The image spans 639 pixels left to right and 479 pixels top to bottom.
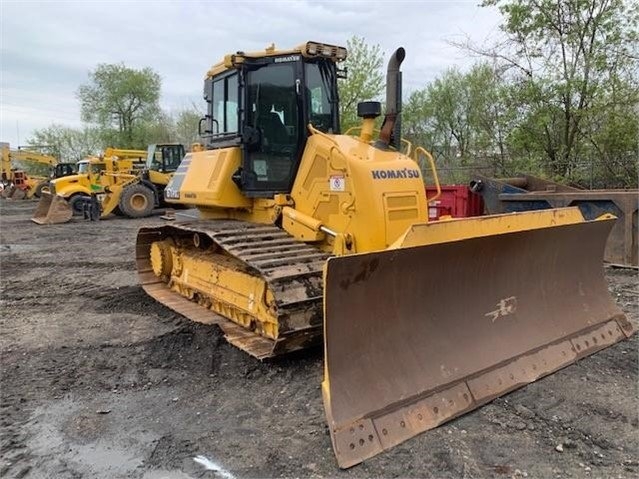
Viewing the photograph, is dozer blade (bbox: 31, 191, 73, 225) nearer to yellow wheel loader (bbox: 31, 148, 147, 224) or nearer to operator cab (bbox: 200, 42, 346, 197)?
yellow wheel loader (bbox: 31, 148, 147, 224)

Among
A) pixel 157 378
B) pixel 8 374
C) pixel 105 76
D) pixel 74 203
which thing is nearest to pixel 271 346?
pixel 157 378

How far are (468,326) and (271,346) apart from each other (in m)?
1.52

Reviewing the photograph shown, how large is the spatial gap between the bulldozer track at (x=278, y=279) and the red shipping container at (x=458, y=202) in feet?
14.4

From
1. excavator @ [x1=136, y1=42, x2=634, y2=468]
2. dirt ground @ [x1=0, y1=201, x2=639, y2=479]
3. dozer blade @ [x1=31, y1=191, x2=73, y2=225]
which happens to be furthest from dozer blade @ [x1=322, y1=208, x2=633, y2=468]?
dozer blade @ [x1=31, y1=191, x2=73, y2=225]

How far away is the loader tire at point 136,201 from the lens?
17.8 meters

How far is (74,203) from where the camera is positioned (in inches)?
720

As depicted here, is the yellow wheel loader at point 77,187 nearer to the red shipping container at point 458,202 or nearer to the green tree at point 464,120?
the green tree at point 464,120

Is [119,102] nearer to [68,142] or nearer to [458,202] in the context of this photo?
[68,142]

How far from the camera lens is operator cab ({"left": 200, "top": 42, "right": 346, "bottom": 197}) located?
5.19 meters

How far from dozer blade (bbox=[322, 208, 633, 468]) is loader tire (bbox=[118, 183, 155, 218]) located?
613 inches

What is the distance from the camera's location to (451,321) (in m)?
3.77

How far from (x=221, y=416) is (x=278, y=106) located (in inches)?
117

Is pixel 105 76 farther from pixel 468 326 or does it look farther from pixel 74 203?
pixel 468 326

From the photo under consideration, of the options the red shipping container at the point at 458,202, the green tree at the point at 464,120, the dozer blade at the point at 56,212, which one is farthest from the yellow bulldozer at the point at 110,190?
the red shipping container at the point at 458,202
